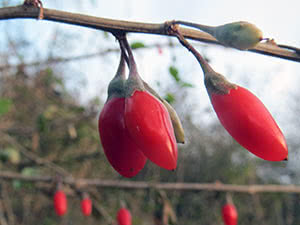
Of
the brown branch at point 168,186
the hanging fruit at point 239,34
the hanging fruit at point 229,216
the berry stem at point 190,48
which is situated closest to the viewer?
the hanging fruit at point 239,34

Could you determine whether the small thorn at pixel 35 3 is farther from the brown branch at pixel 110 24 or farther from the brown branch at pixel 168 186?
the brown branch at pixel 168 186

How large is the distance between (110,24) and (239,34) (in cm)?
30

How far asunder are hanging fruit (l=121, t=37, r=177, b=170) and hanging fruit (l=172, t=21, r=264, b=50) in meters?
0.21

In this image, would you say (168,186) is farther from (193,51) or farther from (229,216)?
(193,51)

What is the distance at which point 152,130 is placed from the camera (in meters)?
0.66

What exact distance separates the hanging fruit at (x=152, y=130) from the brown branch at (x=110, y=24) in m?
0.17

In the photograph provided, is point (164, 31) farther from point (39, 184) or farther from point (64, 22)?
point (39, 184)

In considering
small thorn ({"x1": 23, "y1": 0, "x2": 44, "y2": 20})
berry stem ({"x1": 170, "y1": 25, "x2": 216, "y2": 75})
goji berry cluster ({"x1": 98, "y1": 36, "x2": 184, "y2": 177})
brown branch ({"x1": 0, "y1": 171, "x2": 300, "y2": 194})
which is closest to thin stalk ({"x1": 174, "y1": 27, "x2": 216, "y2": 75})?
berry stem ({"x1": 170, "y1": 25, "x2": 216, "y2": 75})

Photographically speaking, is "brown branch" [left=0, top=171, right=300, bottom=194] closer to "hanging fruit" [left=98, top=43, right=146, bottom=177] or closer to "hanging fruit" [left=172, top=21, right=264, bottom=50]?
"hanging fruit" [left=98, top=43, right=146, bottom=177]

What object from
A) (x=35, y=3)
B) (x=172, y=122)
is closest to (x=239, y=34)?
(x=172, y=122)

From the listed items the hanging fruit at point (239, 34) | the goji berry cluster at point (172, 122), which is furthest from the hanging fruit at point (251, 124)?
the hanging fruit at point (239, 34)

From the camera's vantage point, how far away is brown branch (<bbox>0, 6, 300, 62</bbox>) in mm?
720

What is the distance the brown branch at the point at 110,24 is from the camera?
28.3 inches

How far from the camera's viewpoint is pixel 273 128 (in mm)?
691
